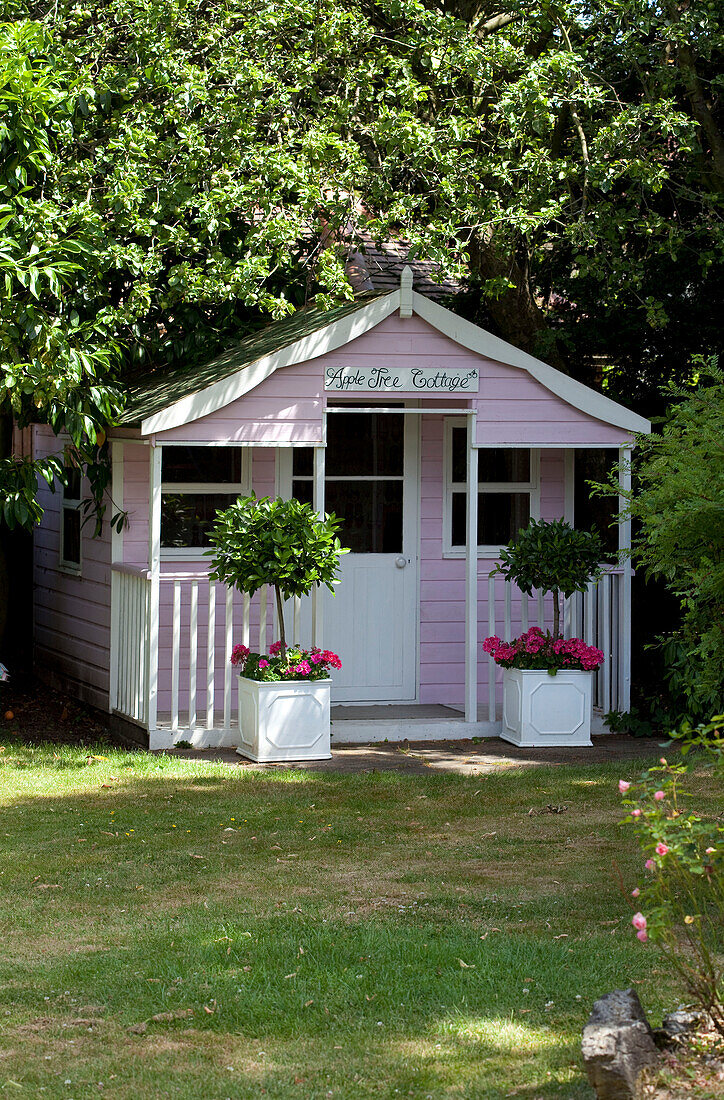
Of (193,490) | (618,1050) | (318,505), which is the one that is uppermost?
(193,490)

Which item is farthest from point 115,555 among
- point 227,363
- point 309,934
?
point 309,934

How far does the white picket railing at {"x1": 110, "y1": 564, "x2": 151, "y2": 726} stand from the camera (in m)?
9.87

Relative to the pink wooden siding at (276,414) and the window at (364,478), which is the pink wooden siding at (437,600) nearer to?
the window at (364,478)

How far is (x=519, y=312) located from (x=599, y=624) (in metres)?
3.49

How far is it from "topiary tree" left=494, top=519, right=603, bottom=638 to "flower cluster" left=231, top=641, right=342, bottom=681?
1670mm

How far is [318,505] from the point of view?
32.5ft

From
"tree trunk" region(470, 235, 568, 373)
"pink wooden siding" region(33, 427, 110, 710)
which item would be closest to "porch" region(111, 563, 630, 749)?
"pink wooden siding" region(33, 427, 110, 710)

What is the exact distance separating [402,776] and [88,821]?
2.30 meters

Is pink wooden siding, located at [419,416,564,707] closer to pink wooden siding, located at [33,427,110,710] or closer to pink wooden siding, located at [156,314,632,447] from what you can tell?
pink wooden siding, located at [156,314,632,447]

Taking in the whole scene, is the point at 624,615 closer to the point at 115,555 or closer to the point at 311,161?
the point at 115,555

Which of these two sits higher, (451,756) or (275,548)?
(275,548)

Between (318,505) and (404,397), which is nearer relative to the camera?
(318,505)

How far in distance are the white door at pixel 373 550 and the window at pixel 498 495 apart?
1.45 ft

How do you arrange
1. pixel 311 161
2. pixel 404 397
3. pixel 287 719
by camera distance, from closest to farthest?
pixel 287 719
pixel 404 397
pixel 311 161
